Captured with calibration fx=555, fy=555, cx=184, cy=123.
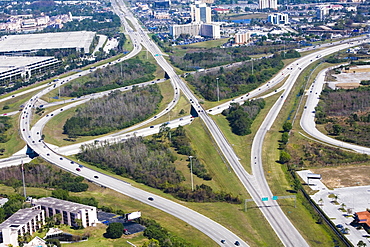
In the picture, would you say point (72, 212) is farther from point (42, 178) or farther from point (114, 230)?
point (42, 178)

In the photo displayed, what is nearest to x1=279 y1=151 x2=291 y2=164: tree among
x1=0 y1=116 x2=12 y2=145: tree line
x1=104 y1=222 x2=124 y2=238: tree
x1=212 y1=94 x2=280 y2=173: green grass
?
x1=212 y1=94 x2=280 y2=173: green grass

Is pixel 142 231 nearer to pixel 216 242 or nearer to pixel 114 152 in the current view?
pixel 216 242

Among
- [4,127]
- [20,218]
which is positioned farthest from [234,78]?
[20,218]

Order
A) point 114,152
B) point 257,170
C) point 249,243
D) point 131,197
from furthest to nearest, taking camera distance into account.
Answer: point 114,152 < point 257,170 < point 131,197 < point 249,243

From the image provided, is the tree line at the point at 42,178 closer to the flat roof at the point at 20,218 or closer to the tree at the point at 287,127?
the flat roof at the point at 20,218

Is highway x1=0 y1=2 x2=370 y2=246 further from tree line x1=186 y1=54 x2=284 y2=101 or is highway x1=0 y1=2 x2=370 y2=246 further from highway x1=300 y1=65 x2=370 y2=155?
highway x1=300 y1=65 x2=370 y2=155

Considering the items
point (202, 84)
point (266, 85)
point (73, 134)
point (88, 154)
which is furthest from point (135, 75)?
point (88, 154)
